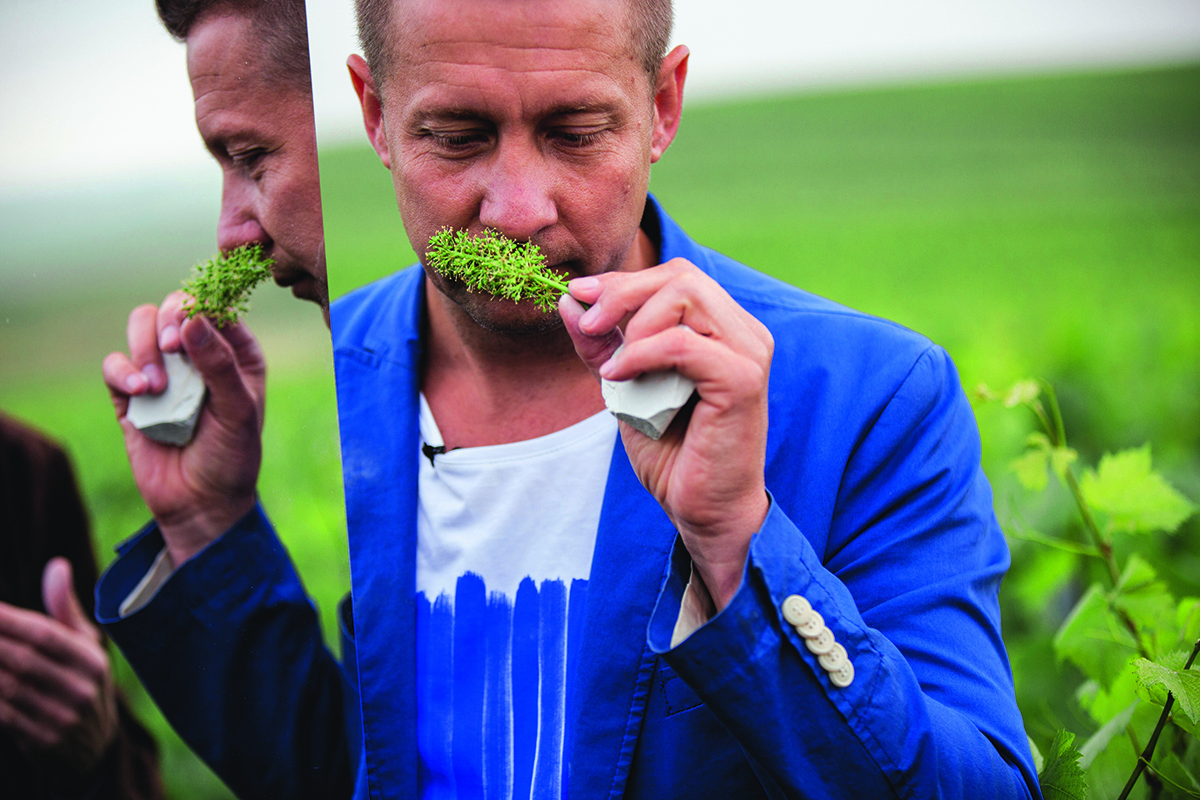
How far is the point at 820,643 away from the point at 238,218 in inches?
46.4

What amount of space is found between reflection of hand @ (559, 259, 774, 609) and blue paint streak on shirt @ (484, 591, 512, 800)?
26.4 inches

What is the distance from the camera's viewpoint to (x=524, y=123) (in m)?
1.82

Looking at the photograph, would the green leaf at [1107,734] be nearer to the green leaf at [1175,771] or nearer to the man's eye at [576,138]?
the green leaf at [1175,771]

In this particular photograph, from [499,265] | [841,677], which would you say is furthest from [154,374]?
[841,677]

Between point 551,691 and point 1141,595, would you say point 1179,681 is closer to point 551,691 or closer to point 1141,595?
point 1141,595

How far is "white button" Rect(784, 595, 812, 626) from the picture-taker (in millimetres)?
1497

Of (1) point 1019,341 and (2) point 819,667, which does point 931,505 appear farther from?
(1) point 1019,341

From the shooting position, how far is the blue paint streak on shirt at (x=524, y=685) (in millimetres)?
1949

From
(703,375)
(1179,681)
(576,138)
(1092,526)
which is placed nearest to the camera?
(703,375)

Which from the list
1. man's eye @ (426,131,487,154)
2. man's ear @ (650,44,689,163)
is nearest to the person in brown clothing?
man's eye @ (426,131,487,154)

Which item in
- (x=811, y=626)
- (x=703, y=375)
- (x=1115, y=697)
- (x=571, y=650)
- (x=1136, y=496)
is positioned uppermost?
(x=703, y=375)

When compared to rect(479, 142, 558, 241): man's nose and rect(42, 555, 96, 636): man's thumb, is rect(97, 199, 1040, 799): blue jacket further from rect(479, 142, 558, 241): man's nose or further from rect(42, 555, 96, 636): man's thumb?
rect(479, 142, 558, 241): man's nose

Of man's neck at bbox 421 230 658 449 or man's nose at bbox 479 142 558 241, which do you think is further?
man's neck at bbox 421 230 658 449

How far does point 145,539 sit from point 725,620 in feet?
3.18
